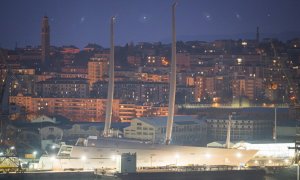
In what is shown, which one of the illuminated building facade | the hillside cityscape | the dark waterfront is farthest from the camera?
the illuminated building facade

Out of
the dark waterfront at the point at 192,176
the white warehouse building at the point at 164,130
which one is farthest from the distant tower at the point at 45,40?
the dark waterfront at the point at 192,176

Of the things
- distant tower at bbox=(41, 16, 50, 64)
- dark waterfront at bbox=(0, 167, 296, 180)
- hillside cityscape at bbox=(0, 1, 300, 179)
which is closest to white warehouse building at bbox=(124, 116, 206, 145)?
hillside cityscape at bbox=(0, 1, 300, 179)

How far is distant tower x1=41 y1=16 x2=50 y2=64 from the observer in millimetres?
49128

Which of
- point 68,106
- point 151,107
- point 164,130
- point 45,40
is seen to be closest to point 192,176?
point 164,130

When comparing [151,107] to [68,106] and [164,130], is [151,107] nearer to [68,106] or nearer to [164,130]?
[68,106]

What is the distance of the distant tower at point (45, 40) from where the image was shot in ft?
161

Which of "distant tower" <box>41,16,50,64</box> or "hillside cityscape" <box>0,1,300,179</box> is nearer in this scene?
"hillside cityscape" <box>0,1,300,179</box>

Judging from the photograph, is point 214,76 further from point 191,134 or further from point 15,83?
point 191,134

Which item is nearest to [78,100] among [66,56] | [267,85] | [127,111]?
[127,111]

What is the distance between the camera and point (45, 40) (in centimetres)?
5075

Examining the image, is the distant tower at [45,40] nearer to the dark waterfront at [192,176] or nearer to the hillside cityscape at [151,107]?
the hillside cityscape at [151,107]

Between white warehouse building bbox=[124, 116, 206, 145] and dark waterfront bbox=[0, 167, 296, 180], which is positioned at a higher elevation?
white warehouse building bbox=[124, 116, 206, 145]

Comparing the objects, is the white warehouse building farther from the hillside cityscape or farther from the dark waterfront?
the dark waterfront

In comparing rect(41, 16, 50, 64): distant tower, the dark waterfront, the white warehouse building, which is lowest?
the dark waterfront
